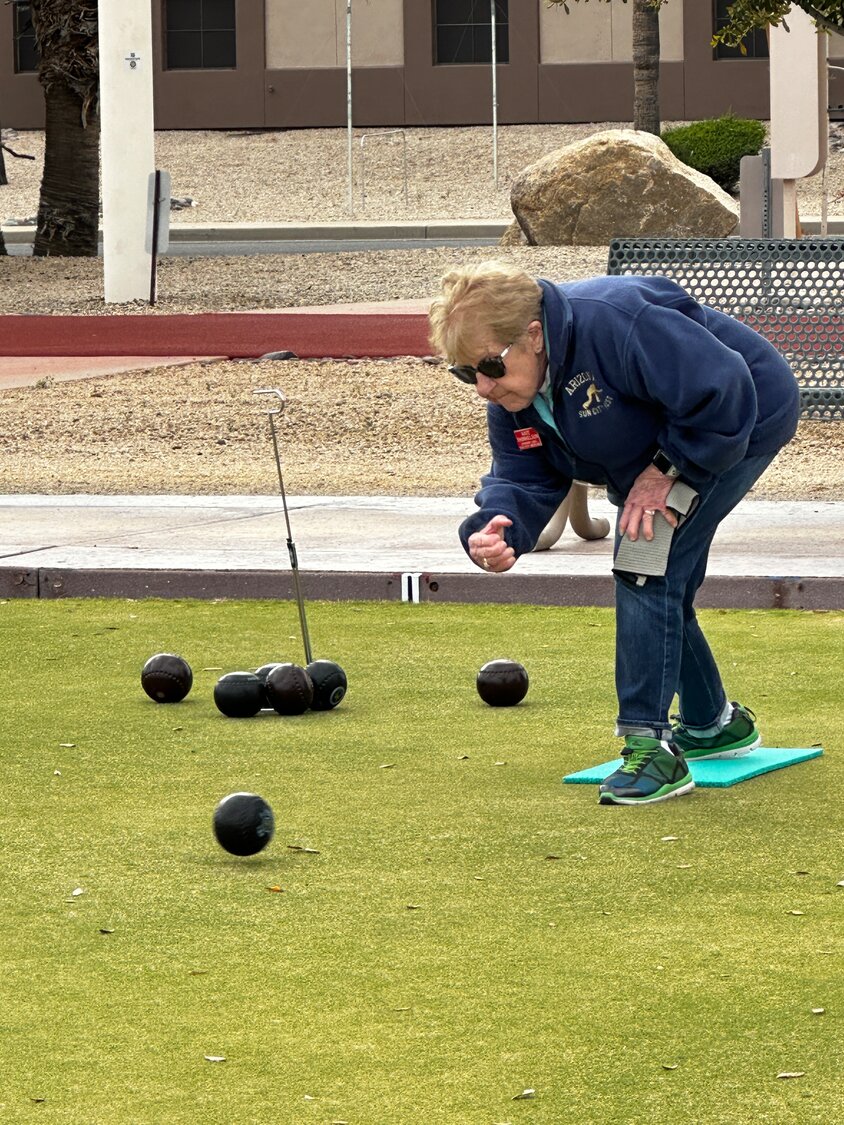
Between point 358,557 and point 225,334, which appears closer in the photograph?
point 358,557

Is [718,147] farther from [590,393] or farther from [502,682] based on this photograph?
[590,393]

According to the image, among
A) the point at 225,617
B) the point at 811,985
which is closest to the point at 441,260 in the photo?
the point at 225,617

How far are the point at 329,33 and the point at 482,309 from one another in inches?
1715

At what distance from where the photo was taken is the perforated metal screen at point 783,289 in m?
12.6

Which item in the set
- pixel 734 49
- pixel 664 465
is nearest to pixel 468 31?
pixel 734 49

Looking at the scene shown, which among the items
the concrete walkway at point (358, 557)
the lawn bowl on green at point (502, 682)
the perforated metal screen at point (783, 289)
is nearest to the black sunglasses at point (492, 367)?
the lawn bowl on green at point (502, 682)

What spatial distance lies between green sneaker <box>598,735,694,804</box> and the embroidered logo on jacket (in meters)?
0.86

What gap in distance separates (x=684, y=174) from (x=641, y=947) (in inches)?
907

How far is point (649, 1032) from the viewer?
3611 millimetres

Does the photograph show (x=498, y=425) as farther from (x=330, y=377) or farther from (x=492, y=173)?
(x=492, y=173)

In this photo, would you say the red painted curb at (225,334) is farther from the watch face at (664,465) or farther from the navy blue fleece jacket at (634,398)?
the watch face at (664,465)

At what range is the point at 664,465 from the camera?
16.7ft

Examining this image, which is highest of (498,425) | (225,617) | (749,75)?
(749,75)

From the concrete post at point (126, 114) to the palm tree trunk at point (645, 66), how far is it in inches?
577
